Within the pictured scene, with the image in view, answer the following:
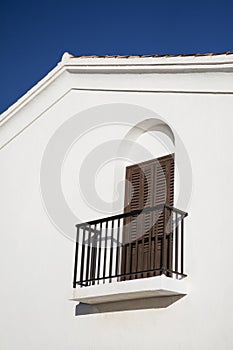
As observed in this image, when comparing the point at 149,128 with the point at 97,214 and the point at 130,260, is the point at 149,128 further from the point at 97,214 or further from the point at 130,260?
the point at 130,260

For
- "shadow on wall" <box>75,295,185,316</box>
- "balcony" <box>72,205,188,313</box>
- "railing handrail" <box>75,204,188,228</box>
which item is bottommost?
"shadow on wall" <box>75,295,185,316</box>

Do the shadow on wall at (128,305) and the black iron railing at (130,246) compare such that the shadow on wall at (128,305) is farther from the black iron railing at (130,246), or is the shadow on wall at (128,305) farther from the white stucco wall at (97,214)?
the black iron railing at (130,246)

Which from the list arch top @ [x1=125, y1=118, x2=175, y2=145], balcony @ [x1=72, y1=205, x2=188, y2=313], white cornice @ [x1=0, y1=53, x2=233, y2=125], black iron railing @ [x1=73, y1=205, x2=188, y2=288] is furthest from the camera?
arch top @ [x1=125, y1=118, x2=175, y2=145]

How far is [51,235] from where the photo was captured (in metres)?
11.3

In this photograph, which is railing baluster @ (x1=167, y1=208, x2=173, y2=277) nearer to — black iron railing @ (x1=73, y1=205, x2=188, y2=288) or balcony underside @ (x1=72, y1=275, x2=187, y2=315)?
black iron railing @ (x1=73, y1=205, x2=188, y2=288)

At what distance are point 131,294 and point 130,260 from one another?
0.74 m

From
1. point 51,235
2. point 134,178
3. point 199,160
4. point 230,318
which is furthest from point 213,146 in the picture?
point 51,235

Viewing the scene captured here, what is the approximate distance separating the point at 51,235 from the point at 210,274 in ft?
11.4

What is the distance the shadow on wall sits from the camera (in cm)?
920

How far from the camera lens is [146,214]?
10.2 meters

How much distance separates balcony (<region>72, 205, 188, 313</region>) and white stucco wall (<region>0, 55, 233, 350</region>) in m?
0.18

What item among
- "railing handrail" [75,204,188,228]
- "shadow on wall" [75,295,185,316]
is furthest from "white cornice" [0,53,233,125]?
"shadow on wall" [75,295,185,316]

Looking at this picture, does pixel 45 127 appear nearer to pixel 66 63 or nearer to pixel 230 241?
pixel 66 63

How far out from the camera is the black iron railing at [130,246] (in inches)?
366
